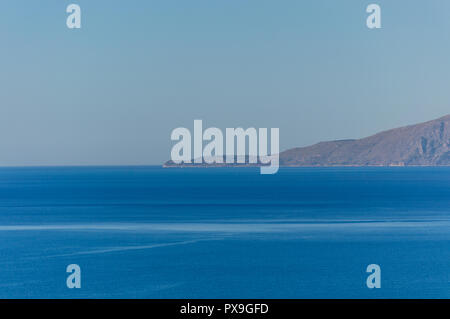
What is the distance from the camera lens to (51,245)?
4053cm

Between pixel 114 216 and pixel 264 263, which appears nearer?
pixel 264 263

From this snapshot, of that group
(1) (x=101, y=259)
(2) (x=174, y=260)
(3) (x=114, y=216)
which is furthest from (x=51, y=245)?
(3) (x=114, y=216)

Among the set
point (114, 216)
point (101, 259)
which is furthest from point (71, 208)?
point (101, 259)

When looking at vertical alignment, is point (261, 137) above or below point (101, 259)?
above

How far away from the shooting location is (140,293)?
27078 mm

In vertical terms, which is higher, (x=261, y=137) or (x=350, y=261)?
(x=261, y=137)
